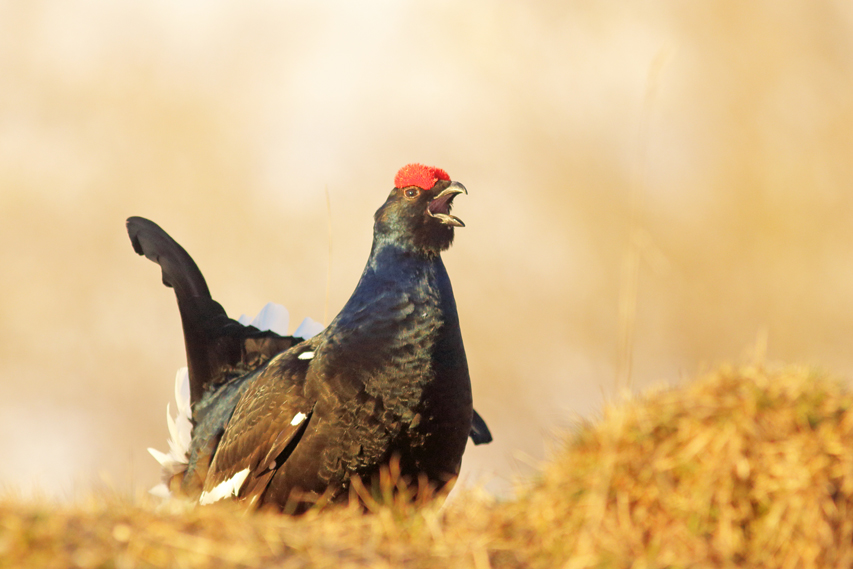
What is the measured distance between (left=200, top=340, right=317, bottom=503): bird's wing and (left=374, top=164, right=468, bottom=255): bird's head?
805 mm

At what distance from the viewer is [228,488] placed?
415 centimetres

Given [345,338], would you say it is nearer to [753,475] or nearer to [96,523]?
[96,523]

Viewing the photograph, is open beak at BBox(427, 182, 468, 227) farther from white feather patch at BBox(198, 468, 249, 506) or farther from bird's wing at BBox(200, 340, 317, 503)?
white feather patch at BBox(198, 468, 249, 506)

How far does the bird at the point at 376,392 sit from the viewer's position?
12.0ft

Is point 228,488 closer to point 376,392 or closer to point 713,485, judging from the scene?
point 376,392

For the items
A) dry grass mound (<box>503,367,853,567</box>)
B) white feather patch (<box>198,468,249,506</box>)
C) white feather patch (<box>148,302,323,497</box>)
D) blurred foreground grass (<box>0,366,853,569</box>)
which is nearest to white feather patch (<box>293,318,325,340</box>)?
white feather patch (<box>148,302,323,497</box>)

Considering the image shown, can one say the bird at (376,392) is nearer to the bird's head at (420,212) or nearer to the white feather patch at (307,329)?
the bird's head at (420,212)

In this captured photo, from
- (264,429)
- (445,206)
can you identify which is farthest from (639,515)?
(445,206)

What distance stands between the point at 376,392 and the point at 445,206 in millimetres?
1264

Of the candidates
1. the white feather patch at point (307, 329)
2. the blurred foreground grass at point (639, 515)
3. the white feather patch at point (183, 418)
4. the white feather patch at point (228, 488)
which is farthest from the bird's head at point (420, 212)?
the blurred foreground grass at point (639, 515)

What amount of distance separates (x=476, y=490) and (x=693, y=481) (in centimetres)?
74

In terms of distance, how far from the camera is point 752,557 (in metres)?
1.80

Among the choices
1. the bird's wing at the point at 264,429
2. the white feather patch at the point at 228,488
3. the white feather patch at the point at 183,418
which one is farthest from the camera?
the white feather patch at the point at 183,418

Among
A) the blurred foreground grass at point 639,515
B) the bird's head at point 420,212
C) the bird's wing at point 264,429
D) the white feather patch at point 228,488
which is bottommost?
the blurred foreground grass at point 639,515
